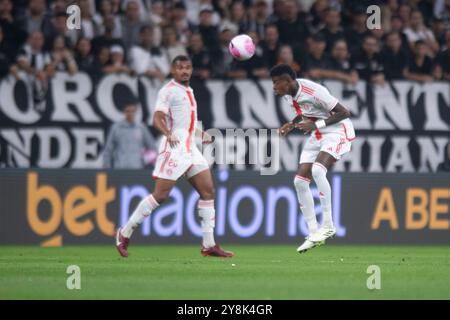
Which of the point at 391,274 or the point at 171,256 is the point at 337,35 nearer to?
the point at 171,256

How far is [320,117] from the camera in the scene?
1404cm

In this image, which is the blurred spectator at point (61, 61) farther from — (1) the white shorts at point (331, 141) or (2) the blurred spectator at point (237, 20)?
(1) the white shorts at point (331, 141)

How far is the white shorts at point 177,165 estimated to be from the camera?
1361 centimetres

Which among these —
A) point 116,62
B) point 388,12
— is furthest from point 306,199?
point 388,12

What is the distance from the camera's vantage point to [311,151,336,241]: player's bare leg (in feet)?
44.9

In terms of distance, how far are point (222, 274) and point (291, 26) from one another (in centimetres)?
885

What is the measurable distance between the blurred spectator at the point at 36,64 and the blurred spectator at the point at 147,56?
4.83 ft

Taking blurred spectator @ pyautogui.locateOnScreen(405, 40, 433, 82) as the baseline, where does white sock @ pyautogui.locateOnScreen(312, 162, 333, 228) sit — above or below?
below

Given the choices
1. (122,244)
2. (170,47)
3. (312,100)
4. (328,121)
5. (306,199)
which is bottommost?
(122,244)

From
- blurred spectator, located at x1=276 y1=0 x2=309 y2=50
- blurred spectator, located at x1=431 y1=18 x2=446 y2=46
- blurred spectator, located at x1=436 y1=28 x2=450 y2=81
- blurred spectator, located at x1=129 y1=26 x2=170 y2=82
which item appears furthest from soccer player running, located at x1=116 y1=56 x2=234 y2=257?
blurred spectator, located at x1=431 y1=18 x2=446 y2=46

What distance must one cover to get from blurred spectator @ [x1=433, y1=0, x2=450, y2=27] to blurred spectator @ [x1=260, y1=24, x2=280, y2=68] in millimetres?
4074

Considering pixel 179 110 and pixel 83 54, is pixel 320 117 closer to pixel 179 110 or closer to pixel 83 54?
pixel 179 110

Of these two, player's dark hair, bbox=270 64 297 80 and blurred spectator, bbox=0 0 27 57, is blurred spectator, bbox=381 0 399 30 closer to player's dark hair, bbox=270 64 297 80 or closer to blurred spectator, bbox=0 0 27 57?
blurred spectator, bbox=0 0 27 57

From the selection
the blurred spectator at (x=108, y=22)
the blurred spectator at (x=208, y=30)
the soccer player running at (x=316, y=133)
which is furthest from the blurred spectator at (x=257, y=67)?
the soccer player running at (x=316, y=133)
